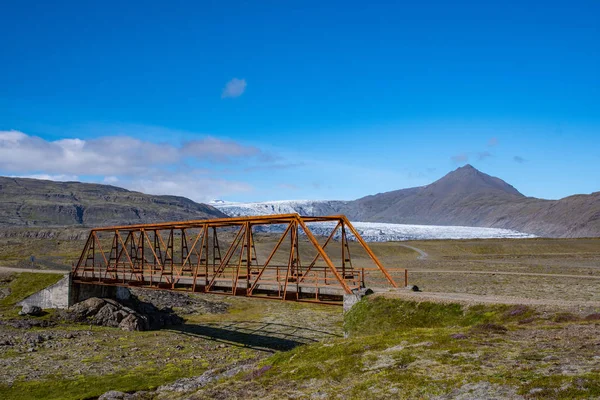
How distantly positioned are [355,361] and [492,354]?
19.1ft

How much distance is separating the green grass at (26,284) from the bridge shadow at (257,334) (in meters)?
17.7

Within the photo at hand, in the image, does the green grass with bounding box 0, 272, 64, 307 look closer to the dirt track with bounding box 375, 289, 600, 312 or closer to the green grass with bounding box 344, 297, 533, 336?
the green grass with bounding box 344, 297, 533, 336

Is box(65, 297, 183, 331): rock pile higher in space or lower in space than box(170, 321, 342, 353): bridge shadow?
higher

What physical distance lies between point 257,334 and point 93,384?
63.5 ft

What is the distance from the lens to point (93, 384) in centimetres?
2958

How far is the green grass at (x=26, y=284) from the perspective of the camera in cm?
5281

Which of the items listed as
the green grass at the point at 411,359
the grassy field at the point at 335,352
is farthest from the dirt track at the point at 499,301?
the green grass at the point at 411,359

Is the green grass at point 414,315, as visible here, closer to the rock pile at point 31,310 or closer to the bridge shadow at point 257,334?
the bridge shadow at point 257,334

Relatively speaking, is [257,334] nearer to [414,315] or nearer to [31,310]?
[414,315]

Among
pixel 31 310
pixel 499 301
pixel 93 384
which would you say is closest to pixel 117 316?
pixel 31 310

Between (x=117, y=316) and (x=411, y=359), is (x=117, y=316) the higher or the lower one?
A: the lower one

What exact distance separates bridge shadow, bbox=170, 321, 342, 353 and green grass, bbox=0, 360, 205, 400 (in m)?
9.53

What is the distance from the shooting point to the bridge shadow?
139 ft

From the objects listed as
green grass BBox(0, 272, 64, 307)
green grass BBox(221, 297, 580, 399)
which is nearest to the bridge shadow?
green grass BBox(221, 297, 580, 399)
